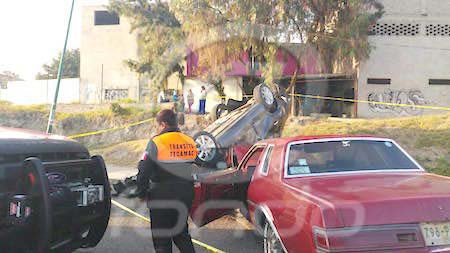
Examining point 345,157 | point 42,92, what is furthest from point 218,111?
point 42,92

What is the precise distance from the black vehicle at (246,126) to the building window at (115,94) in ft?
92.7

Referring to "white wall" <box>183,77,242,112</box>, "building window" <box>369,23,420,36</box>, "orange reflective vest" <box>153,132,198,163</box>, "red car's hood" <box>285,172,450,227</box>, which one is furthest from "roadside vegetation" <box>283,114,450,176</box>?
"white wall" <box>183,77,242,112</box>

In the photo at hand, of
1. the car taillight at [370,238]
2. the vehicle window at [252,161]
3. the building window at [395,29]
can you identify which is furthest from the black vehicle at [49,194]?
the building window at [395,29]

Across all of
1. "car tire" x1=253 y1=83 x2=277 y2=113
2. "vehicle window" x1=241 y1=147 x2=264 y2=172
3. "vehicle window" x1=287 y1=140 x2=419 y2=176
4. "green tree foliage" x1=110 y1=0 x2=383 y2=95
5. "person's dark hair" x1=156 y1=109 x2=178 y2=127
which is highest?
"green tree foliage" x1=110 y1=0 x2=383 y2=95

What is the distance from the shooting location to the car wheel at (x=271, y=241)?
467cm

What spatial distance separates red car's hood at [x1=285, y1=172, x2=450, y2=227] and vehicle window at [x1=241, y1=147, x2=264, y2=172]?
1887 millimetres

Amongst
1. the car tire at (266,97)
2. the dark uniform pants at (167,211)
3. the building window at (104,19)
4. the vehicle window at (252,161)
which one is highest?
the building window at (104,19)

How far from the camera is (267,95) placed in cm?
1030

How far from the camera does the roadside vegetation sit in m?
11.3

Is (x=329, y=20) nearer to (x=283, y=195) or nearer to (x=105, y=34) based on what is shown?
(x=283, y=195)

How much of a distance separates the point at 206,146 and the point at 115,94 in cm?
3088

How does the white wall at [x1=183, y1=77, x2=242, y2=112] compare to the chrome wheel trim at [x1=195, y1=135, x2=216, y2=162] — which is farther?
the white wall at [x1=183, y1=77, x2=242, y2=112]

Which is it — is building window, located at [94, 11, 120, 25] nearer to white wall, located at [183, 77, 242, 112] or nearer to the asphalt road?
white wall, located at [183, 77, 242, 112]

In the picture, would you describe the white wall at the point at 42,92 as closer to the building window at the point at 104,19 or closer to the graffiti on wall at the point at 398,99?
the building window at the point at 104,19
